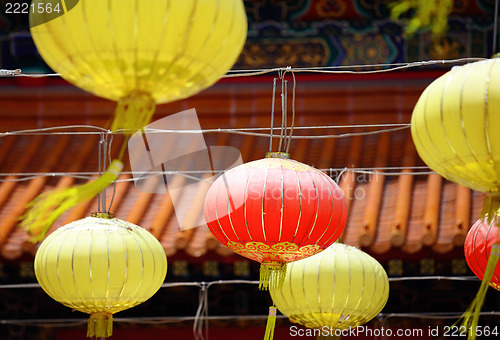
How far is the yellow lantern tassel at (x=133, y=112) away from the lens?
2.82 m

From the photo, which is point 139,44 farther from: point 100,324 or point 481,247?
point 100,324

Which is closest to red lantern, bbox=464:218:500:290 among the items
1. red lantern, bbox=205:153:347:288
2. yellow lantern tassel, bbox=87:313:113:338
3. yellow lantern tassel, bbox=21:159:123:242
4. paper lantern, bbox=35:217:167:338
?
red lantern, bbox=205:153:347:288

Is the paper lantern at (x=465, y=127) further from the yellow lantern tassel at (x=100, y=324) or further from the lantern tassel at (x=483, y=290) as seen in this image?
the yellow lantern tassel at (x=100, y=324)

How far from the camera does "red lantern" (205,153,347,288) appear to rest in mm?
3814

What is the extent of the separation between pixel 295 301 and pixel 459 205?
1.47 m

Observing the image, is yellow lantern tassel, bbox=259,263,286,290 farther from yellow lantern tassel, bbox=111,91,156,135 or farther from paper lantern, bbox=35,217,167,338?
yellow lantern tassel, bbox=111,91,156,135

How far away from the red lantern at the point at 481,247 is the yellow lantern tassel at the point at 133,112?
71.5 inches

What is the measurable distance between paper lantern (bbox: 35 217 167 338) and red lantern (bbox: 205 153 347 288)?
53cm

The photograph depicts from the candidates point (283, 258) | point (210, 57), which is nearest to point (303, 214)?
point (283, 258)

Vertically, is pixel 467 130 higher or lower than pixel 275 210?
higher

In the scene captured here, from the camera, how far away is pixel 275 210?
3803 millimetres

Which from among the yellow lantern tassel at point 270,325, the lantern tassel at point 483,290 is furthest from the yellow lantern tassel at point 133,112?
the yellow lantern tassel at point 270,325

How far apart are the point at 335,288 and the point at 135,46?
2185mm

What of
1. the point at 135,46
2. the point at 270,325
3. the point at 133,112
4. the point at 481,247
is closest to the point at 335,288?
the point at 270,325
